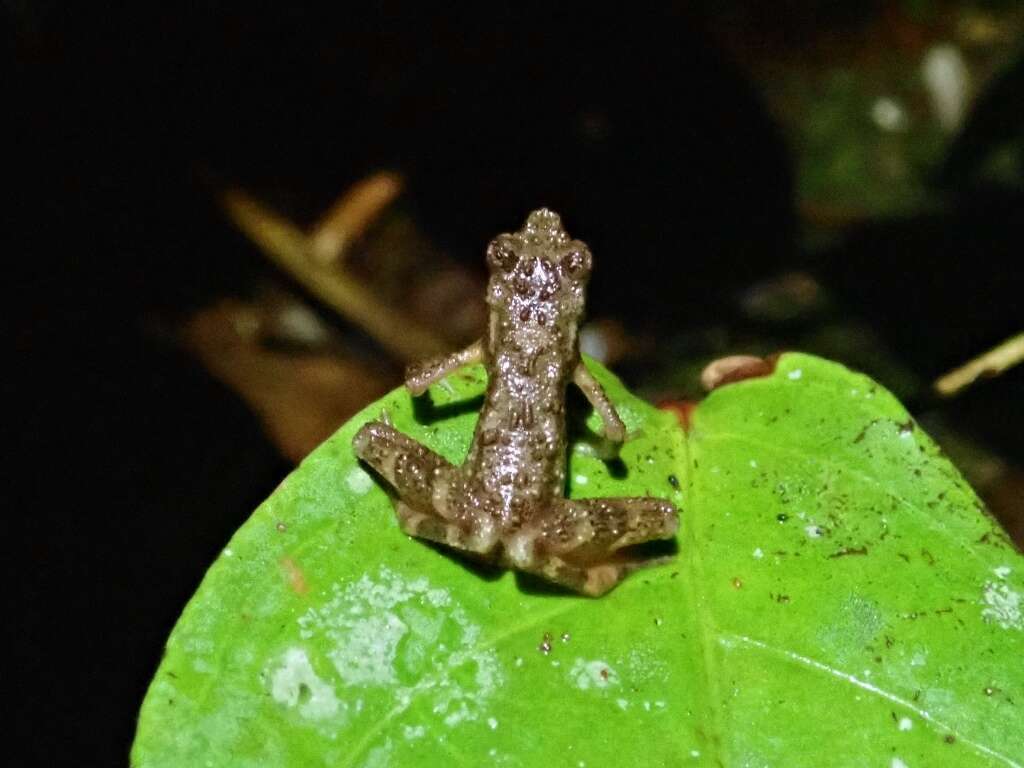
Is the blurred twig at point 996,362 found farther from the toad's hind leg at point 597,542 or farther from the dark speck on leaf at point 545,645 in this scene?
the dark speck on leaf at point 545,645

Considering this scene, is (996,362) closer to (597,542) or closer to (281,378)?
(597,542)

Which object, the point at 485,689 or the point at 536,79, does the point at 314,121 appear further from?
the point at 485,689

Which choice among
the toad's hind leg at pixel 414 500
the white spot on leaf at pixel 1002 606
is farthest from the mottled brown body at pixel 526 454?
the white spot on leaf at pixel 1002 606

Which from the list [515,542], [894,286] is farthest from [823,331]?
[515,542]

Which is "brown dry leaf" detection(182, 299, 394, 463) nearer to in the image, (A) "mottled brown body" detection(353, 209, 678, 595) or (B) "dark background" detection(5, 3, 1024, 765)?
(B) "dark background" detection(5, 3, 1024, 765)

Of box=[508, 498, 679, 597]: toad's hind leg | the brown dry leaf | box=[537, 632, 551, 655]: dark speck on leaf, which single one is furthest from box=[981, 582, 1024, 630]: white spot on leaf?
the brown dry leaf

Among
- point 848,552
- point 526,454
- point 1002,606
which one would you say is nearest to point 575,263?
point 526,454
